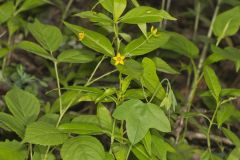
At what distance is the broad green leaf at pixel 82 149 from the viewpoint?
1.23 meters

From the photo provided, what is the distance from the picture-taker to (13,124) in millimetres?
1417

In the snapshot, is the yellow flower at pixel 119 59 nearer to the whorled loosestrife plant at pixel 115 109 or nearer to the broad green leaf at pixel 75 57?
the whorled loosestrife plant at pixel 115 109

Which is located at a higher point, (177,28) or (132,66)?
(132,66)

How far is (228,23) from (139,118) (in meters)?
0.84

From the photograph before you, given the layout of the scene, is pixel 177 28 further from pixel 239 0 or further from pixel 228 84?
pixel 239 0

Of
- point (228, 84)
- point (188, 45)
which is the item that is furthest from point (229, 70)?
point (188, 45)

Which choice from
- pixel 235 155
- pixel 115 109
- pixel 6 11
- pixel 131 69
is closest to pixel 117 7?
pixel 131 69

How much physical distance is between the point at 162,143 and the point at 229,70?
178cm

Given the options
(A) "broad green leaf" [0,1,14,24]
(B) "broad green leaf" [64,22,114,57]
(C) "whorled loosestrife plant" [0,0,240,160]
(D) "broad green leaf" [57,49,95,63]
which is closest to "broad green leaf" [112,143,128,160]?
(C) "whorled loosestrife plant" [0,0,240,160]

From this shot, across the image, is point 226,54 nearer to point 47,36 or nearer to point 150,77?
point 150,77

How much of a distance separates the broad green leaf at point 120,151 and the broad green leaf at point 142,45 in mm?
266

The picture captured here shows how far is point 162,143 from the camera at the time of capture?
136 centimetres

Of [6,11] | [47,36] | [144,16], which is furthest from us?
[6,11]

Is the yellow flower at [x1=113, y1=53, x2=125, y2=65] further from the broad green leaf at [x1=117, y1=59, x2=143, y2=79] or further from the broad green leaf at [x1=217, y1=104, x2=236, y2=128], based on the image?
the broad green leaf at [x1=217, y1=104, x2=236, y2=128]
